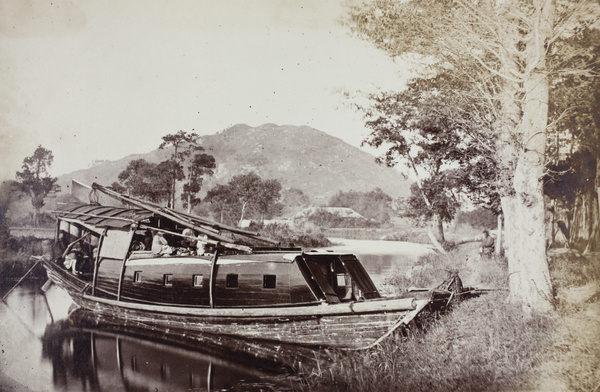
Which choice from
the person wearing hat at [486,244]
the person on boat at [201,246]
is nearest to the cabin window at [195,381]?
the person on boat at [201,246]

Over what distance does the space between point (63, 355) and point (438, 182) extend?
702 inches

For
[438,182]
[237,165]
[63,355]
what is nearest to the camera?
[63,355]

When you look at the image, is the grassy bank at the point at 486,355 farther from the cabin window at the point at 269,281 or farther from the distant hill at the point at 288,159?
the distant hill at the point at 288,159

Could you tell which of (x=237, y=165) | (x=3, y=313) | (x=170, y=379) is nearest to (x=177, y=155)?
(x=3, y=313)

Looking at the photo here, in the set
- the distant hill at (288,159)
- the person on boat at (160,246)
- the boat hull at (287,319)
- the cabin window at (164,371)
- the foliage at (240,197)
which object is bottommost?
the cabin window at (164,371)

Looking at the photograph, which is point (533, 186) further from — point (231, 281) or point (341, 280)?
point (231, 281)

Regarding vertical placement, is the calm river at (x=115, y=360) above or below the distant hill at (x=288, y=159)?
below

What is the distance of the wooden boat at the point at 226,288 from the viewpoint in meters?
8.28

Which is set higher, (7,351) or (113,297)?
(113,297)

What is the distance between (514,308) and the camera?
7.96 metres

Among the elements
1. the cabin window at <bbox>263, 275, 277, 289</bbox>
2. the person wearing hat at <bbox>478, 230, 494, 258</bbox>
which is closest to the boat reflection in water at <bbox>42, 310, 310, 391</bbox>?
the cabin window at <bbox>263, 275, 277, 289</bbox>

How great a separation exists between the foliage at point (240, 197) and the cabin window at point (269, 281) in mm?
25778

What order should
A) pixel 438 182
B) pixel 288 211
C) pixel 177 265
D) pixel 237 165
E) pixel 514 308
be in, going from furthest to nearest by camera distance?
pixel 237 165, pixel 288 211, pixel 438 182, pixel 177 265, pixel 514 308

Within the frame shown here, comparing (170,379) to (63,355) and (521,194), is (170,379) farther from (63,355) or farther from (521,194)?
(521,194)
